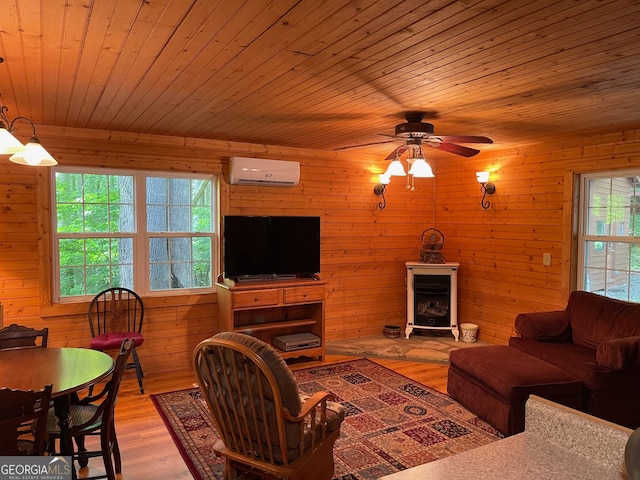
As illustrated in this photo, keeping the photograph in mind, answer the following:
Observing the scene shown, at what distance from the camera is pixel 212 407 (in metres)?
2.36

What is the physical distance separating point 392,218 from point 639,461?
5.30 meters

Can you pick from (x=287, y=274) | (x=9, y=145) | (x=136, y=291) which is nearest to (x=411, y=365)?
(x=287, y=274)

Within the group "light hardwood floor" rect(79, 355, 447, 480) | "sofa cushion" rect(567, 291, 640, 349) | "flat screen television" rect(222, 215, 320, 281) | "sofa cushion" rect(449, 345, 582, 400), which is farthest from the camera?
"flat screen television" rect(222, 215, 320, 281)

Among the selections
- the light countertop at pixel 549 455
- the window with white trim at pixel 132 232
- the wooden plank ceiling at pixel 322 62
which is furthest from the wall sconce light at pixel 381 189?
the light countertop at pixel 549 455

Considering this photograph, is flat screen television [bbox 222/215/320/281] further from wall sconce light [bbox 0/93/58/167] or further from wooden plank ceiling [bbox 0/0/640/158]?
wall sconce light [bbox 0/93/58/167]

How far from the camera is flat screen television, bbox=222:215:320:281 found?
477 centimetres

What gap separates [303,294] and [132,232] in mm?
1872

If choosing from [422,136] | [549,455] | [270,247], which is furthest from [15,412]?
[270,247]

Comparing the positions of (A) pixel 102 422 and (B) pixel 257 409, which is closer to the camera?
(B) pixel 257 409

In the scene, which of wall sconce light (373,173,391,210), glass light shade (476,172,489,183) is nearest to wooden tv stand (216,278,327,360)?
wall sconce light (373,173,391,210)

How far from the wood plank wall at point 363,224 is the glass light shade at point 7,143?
2021 mm

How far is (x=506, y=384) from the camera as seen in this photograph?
327cm

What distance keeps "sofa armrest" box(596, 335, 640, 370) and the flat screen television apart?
9.45 ft

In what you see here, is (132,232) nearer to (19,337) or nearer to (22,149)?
(19,337)
